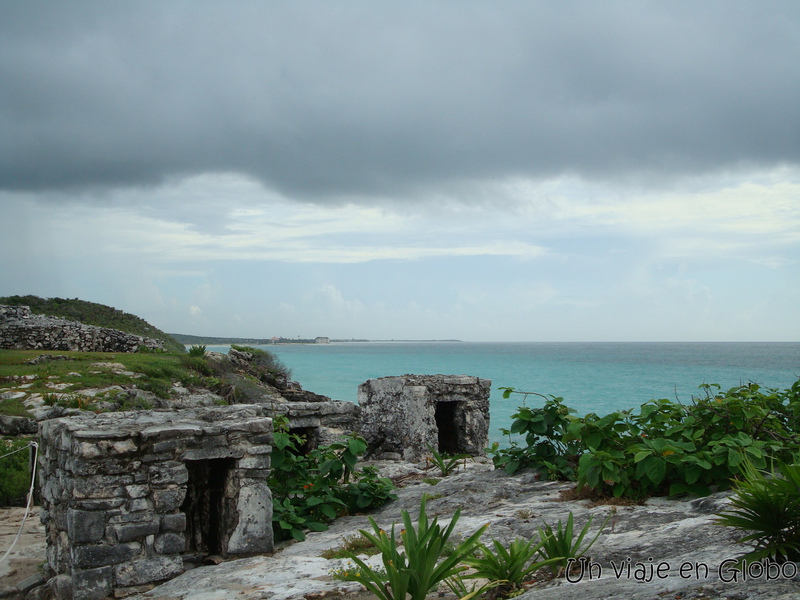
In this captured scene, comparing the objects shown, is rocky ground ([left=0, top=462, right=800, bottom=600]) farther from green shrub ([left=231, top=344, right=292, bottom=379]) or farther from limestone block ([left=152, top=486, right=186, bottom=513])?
green shrub ([left=231, top=344, right=292, bottom=379])

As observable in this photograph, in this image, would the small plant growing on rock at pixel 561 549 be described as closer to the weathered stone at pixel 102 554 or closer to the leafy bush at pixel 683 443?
the leafy bush at pixel 683 443

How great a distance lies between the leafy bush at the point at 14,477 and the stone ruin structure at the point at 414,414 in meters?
5.76

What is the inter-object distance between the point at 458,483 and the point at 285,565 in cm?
277

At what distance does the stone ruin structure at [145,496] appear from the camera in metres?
5.33

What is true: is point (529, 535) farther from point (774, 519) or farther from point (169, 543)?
point (169, 543)

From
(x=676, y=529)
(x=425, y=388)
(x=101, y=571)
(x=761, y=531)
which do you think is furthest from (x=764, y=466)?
(x=425, y=388)

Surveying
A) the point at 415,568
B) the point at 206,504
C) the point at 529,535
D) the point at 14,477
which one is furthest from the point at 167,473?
the point at 14,477

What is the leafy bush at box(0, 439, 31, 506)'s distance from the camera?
30.2 feet

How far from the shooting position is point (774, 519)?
3.67 m

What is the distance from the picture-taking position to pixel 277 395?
19.4m

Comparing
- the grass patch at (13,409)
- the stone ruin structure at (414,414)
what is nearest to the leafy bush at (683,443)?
the stone ruin structure at (414,414)

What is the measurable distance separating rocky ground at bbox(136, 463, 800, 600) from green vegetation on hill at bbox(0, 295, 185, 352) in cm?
2770

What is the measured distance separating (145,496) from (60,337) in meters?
17.9

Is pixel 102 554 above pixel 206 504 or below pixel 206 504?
below
